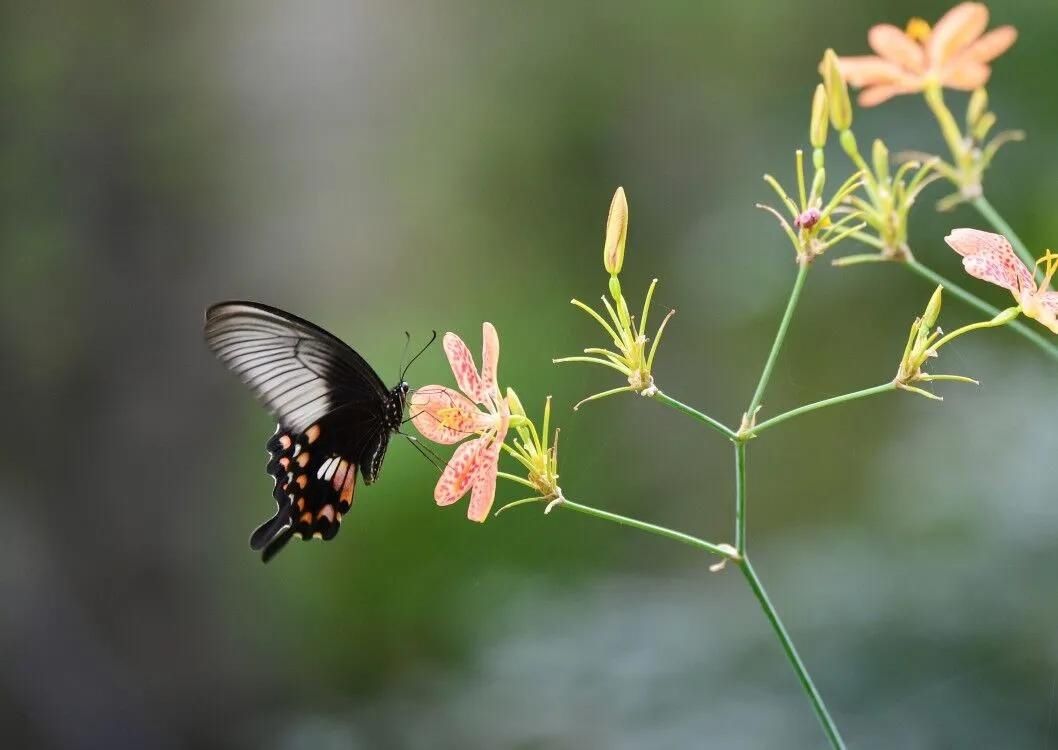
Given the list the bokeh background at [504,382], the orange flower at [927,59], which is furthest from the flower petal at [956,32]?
the bokeh background at [504,382]

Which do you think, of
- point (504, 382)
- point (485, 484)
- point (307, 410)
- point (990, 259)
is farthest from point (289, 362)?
point (504, 382)

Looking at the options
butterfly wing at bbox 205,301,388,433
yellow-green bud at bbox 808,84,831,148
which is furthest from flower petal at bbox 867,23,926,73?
butterfly wing at bbox 205,301,388,433

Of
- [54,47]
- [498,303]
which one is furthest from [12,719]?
[54,47]

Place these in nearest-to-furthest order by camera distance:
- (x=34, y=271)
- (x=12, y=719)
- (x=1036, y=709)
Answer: (x=1036, y=709) → (x=12, y=719) → (x=34, y=271)

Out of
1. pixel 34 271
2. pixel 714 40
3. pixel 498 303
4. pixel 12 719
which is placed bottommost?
pixel 12 719

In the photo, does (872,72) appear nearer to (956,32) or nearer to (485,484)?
(956,32)

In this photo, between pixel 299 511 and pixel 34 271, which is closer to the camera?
pixel 299 511

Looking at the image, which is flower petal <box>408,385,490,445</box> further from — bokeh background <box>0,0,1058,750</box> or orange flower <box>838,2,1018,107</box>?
bokeh background <box>0,0,1058,750</box>

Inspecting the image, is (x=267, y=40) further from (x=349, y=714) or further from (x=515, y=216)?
(x=349, y=714)
